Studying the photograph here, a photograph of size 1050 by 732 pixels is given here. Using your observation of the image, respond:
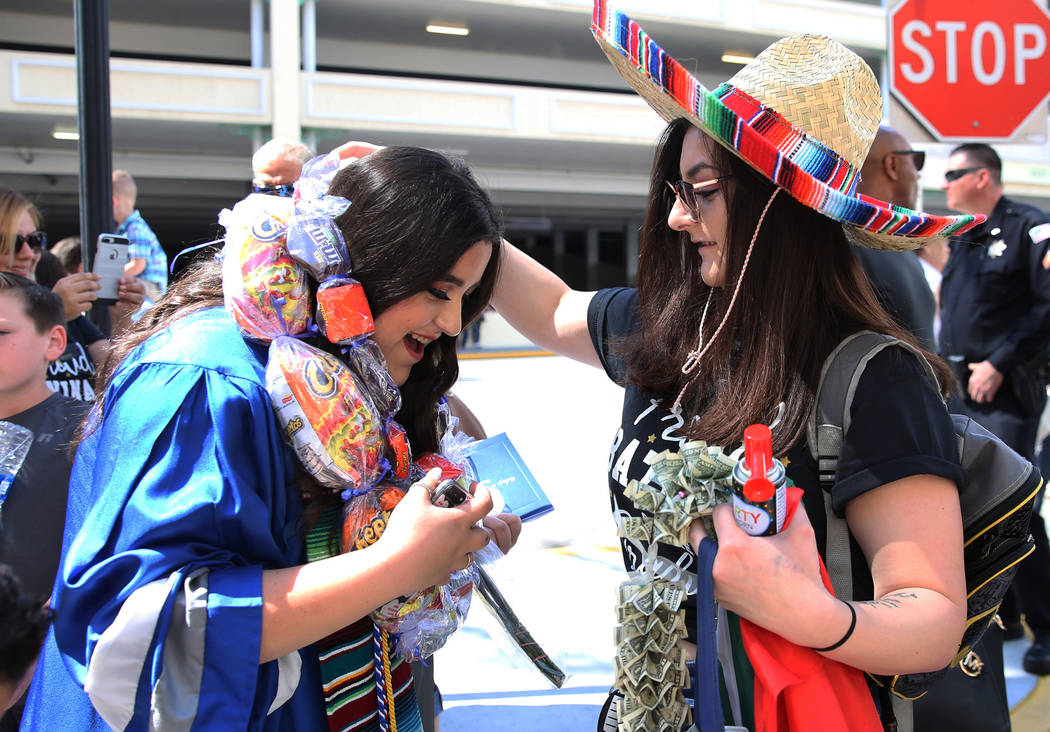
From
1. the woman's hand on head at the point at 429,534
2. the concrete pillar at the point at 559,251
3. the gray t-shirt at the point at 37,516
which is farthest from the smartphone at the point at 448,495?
the concrete pillar at the point at 559,251

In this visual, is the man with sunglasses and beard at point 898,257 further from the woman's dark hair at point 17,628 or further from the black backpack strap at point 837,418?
the woman's dark hair at point 17,628

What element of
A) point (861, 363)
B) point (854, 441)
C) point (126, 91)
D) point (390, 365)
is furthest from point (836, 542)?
point (126, 91)

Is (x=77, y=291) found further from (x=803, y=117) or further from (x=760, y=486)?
(x=760, y=486)

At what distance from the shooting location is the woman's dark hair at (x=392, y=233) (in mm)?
1418

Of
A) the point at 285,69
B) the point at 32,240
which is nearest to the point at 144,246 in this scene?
the point at 32,240

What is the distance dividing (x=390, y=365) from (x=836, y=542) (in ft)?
2.91

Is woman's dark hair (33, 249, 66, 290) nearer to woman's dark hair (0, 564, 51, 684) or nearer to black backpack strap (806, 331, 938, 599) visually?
woman's dark hair (0, 564, 51, 684)

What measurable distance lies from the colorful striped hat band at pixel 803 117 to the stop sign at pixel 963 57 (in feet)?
7.52

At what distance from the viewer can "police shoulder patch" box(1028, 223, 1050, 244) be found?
155 inches

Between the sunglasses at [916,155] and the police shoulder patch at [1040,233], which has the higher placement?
the sunglasses at [916,155]

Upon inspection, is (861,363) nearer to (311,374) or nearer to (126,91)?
(311,374)

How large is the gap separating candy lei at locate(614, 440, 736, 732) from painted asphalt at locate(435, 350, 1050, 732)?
41cm

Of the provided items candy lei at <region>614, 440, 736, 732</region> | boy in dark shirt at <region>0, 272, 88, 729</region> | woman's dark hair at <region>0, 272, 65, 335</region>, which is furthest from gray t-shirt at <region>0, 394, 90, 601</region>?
candy lei at <region>614, 440, 736, 732</region>

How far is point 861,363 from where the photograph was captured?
4.64 ft
